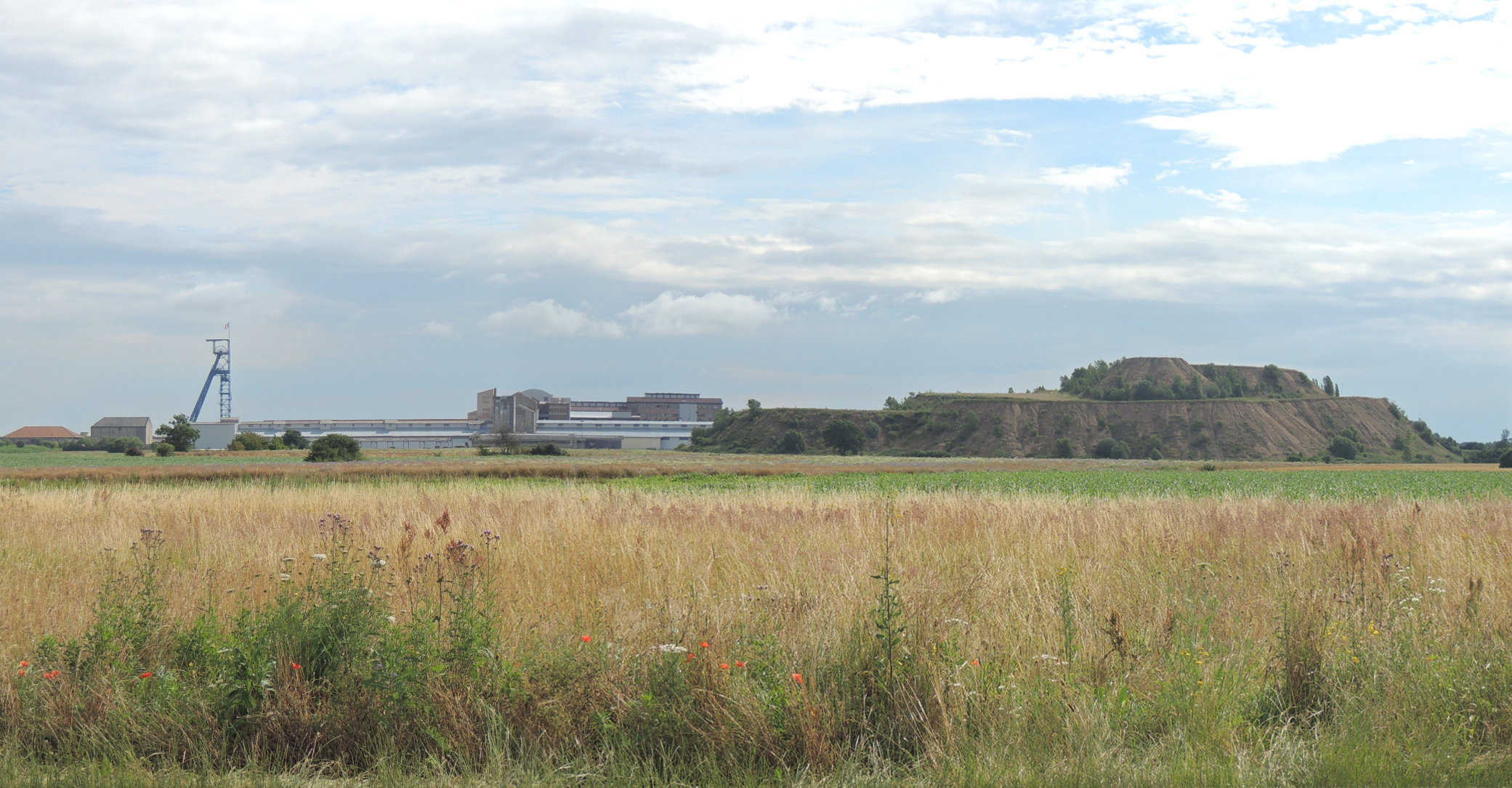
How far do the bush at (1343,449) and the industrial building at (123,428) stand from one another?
198 metres

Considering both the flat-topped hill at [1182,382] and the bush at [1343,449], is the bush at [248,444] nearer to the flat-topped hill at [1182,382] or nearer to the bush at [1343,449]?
the flat-topped hill at [1182,382]

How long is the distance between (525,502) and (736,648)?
13062 mm

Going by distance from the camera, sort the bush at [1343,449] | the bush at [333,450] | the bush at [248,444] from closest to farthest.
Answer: the bush at [333,450], the bush at [248,444], the bush at [1343,449]

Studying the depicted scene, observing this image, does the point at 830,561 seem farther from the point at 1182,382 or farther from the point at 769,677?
the point at 1182,382

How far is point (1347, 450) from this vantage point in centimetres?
14588

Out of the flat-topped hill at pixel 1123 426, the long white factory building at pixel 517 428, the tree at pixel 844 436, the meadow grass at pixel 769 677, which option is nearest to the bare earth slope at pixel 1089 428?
the flat-topped hill at pixel 1123 426

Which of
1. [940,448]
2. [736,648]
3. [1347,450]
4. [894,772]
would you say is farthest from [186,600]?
[1347,450]

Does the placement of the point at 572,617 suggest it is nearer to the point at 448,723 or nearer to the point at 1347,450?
the point at 448,723

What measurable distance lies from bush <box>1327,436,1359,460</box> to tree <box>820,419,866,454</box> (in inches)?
3028

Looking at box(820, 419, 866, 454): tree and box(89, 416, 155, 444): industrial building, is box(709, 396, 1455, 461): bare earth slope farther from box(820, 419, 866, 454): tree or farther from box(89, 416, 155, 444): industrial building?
box(89, 416, 155, 444): industrial building

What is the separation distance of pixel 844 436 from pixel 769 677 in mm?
133793

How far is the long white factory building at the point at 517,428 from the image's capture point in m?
153

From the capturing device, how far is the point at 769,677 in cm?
623

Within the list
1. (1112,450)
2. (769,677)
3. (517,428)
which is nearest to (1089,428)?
(1112,450)
